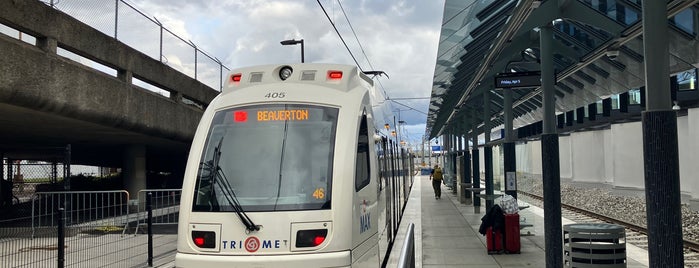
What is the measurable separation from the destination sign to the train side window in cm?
67

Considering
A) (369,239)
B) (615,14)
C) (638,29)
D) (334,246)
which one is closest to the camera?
(334,246)

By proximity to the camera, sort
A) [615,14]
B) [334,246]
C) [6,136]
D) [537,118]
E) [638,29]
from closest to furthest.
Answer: [334,246]
[638,29]
[615,14]
[6,136]
[537,118]

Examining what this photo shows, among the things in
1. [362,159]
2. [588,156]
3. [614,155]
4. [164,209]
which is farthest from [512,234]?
[588,156]

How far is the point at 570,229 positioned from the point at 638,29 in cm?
306

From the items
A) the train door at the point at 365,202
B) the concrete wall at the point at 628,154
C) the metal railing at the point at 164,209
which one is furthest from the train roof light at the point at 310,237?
the concrete wall at the point at 628,154

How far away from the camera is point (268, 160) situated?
626 centimetres

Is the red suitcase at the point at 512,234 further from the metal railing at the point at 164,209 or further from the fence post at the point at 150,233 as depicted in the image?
the metal railing at the point at 164,209

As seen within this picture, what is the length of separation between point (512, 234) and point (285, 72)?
20.0 ft

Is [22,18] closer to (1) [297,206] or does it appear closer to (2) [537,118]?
(1) [297,206]

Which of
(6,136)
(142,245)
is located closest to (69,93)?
(142,245)

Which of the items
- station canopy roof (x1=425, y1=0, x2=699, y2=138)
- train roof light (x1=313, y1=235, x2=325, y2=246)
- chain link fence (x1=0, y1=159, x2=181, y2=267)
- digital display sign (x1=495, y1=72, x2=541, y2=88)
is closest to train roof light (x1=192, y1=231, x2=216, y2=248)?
train roof light (x1=313, y1=235, x2=325, y2=246)

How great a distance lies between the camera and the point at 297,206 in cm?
597

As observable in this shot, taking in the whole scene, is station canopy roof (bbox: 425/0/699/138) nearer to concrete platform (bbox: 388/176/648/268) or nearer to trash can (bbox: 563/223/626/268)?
trash can (bbox: 563/223/626/268)

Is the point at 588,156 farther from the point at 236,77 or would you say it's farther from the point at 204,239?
the point at 204,239
